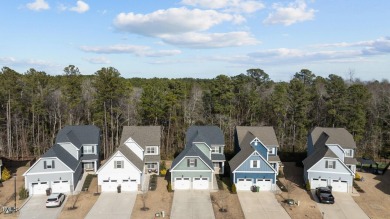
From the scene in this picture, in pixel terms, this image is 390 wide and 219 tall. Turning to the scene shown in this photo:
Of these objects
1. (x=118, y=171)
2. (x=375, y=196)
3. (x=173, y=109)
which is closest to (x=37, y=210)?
A: (x=118, y=171)

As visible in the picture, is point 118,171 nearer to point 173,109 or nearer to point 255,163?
point 255,163

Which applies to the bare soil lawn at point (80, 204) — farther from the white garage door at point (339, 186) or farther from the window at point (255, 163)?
the white garage door at point (339, 186)

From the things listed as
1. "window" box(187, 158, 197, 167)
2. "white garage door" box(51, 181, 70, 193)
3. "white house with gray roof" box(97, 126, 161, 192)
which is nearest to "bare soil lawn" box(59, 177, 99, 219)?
"white garage door" box(51, 181, 70, 193)

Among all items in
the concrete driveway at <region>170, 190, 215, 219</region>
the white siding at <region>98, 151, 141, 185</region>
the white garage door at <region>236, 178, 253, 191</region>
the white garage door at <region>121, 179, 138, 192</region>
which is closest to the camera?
the concrete driveway at <region>170, 190, 215, 219</region>

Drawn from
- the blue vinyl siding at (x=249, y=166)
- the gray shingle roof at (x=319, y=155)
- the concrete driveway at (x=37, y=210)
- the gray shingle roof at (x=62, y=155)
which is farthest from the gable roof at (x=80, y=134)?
the gray shingle roof at (x=319, y=155)

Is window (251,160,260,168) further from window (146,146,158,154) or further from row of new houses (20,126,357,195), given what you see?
window (146,146,158,154)

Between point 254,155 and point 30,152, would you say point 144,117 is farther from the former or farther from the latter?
point 254,155
